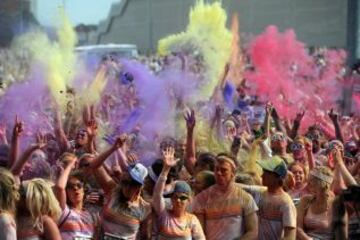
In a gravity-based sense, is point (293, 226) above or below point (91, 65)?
below

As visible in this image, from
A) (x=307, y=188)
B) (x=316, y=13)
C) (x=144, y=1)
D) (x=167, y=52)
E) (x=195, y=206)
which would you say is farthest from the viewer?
(x=144, y=1)

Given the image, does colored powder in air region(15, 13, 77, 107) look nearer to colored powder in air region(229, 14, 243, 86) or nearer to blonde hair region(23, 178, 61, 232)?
colored powder in air region(229, 14, 243, 86)

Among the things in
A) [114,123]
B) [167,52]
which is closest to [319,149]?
[114,123]

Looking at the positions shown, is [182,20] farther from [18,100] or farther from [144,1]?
[18,100]

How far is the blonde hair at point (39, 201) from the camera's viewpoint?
222 inches

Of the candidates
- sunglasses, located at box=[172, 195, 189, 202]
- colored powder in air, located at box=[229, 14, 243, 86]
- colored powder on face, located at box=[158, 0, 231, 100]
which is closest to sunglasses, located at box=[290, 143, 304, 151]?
sunglasses, located at box=[172, 195, 189, 202]

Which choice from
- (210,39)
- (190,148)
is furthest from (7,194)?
(210,39)

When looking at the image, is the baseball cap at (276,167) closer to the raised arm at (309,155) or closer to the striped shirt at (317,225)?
the striped shirt at (317,225)

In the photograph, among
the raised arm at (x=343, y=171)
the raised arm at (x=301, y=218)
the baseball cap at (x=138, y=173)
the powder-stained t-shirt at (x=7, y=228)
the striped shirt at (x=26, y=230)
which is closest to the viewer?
the powder-stained t-shirt at (x=7, y=228)

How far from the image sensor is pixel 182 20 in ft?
92.9

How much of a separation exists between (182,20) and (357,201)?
23190mm

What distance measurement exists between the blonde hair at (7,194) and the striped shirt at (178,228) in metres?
1.11

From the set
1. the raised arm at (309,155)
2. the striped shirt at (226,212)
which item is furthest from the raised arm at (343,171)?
the raised arm at (309,155)

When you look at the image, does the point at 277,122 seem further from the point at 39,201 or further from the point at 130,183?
the point at 39,201
